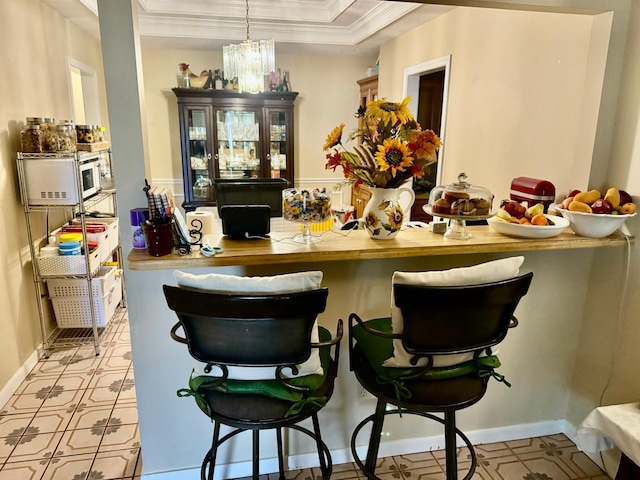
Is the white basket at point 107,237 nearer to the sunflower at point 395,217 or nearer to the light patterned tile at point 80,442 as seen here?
the light patterned tile at point 80,442

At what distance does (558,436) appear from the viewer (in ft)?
7.59

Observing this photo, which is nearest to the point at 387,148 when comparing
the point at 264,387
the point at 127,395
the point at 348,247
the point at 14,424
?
the point at 348,247

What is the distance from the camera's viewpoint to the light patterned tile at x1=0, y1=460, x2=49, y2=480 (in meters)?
2.01

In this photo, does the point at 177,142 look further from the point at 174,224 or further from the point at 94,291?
the point at 174,224

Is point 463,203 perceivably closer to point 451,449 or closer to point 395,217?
point 395,217

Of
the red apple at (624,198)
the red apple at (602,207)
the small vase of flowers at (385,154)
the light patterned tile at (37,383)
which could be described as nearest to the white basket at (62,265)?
the light patterned tile at (37,383)

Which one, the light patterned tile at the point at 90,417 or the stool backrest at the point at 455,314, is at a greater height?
the stool backrest at the point at 455,314


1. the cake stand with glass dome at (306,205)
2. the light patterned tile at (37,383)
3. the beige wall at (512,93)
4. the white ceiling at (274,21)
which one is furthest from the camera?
the white ceiling at (274,21)

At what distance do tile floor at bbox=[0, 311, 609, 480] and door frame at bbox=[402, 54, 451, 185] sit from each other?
2.10 meters

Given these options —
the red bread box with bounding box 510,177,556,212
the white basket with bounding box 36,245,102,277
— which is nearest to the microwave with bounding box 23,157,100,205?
the white basket with bounding box 36,245,102,277

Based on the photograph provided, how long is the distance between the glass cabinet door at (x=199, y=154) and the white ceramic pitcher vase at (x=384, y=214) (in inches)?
143

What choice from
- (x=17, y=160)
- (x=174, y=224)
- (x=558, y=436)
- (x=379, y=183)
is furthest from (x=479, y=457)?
(x=17, y=160)

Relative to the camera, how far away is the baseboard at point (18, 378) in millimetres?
2520

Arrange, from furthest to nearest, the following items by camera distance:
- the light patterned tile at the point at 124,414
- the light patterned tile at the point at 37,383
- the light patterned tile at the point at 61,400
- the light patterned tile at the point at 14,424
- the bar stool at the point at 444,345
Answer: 1. the light patterned tile at the point at 37,383
2. the light patterned tile at the point at 61,400
3. the light patterned tile at the point at 124,414
4. the light patterned tile at the point at 14,424
5. the bar stool at the point at 444,345
